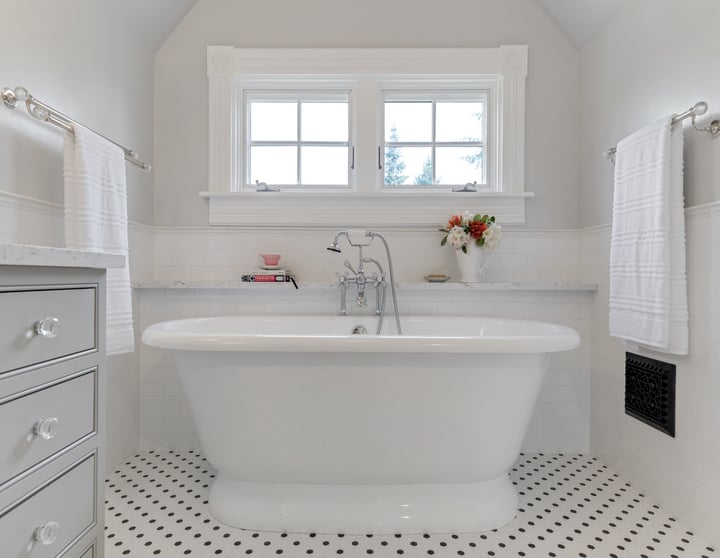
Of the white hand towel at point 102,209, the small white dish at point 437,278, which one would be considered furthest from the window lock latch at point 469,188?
the white hand towel at point 102,209

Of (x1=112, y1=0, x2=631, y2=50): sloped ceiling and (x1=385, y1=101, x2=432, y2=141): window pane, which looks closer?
(x1=112, y1=0, x2=631, y2=50): sloped ceiling

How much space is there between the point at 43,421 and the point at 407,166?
215 cm

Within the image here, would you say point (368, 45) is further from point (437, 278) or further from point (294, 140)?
point (437, 278)

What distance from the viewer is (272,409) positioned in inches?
58.4

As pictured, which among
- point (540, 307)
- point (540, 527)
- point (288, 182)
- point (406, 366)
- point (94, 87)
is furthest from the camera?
point (288, 182)

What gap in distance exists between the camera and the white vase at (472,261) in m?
2.23

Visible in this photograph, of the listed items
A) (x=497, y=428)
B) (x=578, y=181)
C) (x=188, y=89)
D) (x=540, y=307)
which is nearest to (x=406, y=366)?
(x=497, y=428)

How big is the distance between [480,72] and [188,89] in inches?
63.1

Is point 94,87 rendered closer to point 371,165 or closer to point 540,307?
point 371,165

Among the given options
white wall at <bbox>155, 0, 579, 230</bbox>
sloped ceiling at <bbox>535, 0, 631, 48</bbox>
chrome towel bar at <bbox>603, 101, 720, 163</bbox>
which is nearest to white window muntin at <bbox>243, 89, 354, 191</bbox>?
white wall at <bbox>155, 0, 579, 230</bbox>

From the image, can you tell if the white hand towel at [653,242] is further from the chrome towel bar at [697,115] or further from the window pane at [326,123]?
the window pane at [326,123]

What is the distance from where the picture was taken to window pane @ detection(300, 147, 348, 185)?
2.53 meters

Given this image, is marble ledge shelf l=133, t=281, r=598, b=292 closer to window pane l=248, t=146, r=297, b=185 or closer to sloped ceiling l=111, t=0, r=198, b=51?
window pane l=248, t=146, r=297, b=185

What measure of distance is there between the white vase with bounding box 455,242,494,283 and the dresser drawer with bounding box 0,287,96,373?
1732 millimetres
